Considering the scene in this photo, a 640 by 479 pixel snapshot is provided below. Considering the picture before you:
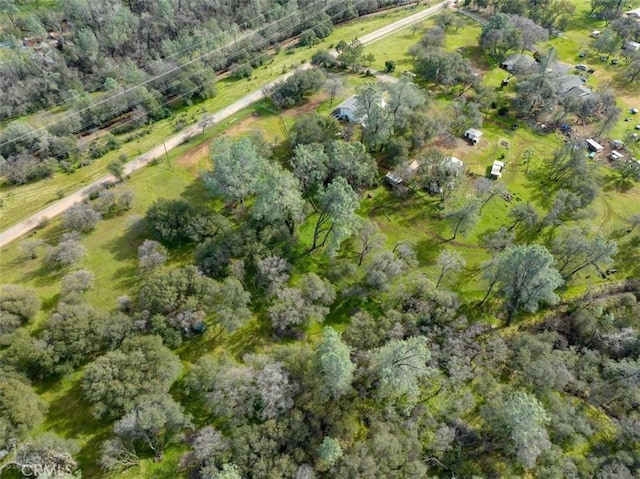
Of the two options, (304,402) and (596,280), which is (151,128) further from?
(596,280)

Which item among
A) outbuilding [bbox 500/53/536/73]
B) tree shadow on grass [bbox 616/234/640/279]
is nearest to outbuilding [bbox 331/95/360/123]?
outbuilding [bbox 500/53/536/73]

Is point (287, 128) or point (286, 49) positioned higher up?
point (286, 49)

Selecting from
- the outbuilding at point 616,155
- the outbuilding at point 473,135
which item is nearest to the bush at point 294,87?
the outbuilding at point 473,135

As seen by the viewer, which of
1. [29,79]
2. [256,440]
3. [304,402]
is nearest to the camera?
[256,440]

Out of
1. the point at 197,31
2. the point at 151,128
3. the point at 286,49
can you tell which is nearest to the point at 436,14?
the point at 286,49

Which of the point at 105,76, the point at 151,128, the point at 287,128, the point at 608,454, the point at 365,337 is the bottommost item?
the point at 608,454

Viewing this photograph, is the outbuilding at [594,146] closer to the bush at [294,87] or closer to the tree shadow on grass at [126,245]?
the bush at [294,87]

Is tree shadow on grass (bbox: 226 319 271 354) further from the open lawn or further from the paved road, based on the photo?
the open lawn

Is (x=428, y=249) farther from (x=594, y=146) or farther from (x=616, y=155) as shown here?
(x=616, y=155)
